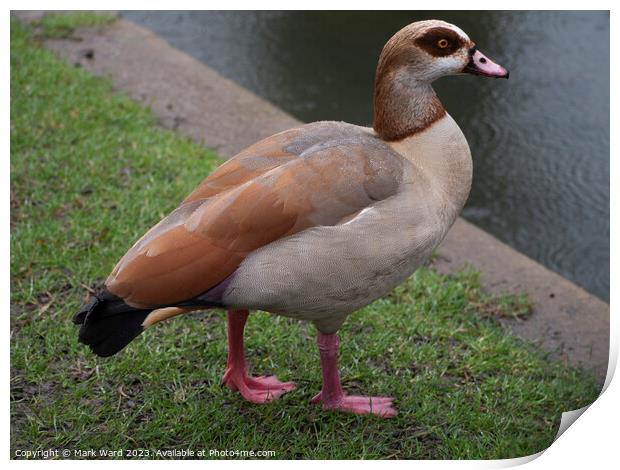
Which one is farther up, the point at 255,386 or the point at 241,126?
the point at 241,126

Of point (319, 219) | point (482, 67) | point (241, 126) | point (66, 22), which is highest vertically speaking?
point (482, 67)

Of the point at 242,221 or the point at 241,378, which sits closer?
the point at 242,221

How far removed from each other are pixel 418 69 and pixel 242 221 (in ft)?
2.63

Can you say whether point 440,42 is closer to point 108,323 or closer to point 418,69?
point 418,69

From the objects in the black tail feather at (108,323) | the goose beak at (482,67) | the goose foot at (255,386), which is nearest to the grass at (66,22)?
the goose foot at (255,386)

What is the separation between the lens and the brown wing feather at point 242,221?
257cm

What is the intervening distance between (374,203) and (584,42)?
2.47 meters

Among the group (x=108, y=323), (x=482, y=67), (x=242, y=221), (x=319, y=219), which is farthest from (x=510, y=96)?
(x=108, y=323)

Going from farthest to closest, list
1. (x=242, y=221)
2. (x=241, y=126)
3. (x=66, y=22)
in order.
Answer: (x=66, y=22) → (x=241, y=126) → (x=242, y=221)

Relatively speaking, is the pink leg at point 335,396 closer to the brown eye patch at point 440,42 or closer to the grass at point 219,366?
the grass at point 219,366

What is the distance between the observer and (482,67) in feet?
9.21

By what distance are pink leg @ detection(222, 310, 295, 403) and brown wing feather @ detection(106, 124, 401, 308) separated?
516 millimetres

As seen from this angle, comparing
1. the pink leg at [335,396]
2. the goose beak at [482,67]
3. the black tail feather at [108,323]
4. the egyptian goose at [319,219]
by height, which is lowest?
the pink leg at [335,396]
